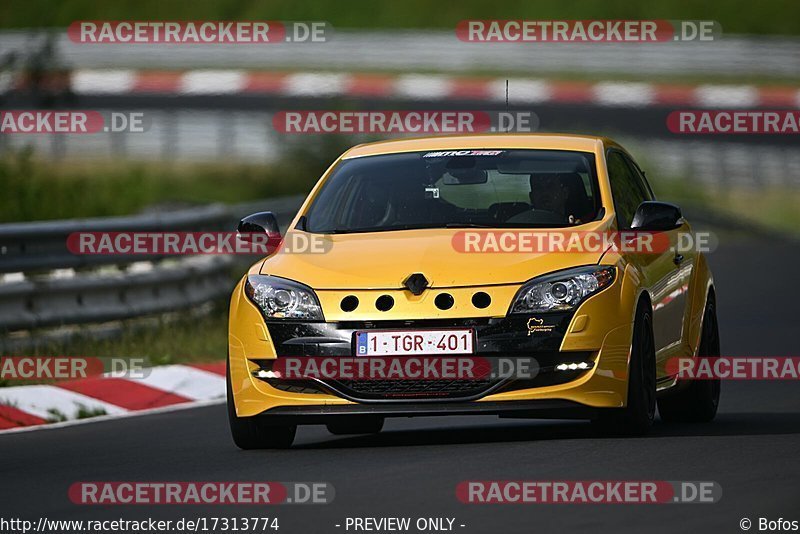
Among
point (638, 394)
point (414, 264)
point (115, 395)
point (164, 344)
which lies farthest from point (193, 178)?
point (638, 394)

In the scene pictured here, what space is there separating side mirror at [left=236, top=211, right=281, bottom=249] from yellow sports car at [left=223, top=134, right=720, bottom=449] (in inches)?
0.7

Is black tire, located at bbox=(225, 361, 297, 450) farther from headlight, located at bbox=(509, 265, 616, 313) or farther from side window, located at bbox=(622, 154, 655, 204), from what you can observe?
side window, located at bbox=(622, 154, 655, 204)

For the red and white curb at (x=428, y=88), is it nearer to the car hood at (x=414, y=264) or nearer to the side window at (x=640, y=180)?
the side window at (x=640, y=180)

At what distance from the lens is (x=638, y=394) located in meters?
10.5

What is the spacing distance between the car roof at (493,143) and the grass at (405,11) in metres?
32.7

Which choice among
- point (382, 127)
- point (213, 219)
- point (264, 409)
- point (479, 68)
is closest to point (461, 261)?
point (264, 409)

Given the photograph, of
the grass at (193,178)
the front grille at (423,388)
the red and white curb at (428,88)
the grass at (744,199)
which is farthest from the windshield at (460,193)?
the red and white curb at (428,88)

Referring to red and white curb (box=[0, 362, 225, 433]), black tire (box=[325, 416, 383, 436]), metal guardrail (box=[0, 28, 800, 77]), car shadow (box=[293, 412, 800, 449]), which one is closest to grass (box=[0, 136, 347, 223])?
metal guardrail (box=[0, 28, 800, 77])

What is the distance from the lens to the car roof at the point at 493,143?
11805 mm

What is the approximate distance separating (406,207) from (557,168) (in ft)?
2.80

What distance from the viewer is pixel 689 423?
12156mm

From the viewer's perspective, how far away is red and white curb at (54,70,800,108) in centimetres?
3878

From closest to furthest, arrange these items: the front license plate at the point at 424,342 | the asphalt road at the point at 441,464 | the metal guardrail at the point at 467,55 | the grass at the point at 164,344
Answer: the asphalt road at the point at 441,464 < the front license plate at the point at 424,342 < the grass at the point at 164,344 < the metal guardrail at the point at 467,55

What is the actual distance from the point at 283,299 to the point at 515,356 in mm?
1192
